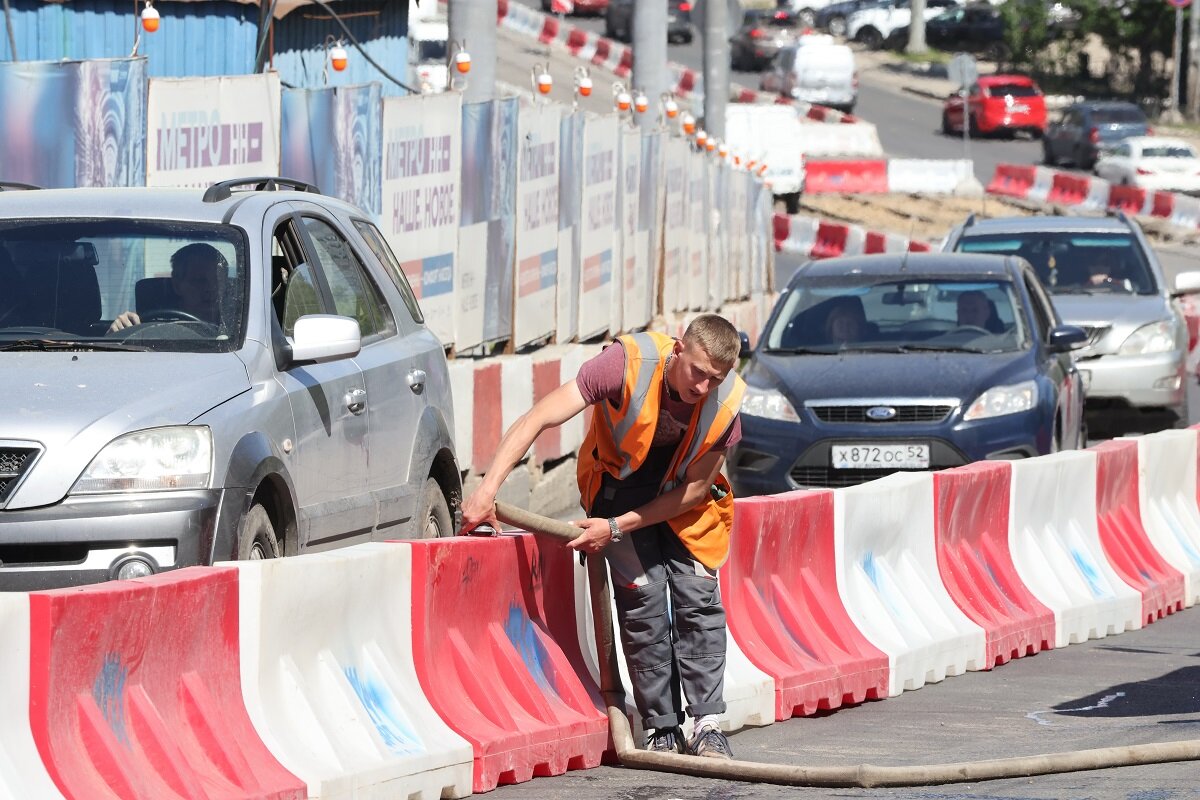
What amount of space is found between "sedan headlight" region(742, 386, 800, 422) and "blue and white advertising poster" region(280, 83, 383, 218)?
7.88 feet

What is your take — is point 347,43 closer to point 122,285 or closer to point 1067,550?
point 1067,550

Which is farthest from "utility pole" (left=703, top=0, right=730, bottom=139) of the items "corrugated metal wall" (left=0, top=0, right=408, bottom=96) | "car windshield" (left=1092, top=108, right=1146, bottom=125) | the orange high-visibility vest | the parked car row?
"car windshield" (left=1092, top=108, right=1146, bottom=125)

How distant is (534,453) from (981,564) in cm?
541

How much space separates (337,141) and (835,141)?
40.7 metres

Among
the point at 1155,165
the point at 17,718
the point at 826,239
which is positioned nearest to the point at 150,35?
the point at 17,718

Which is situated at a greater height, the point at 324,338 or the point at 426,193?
the point at 324,338

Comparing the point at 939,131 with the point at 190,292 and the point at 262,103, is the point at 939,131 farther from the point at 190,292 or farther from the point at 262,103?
the point at 190,292

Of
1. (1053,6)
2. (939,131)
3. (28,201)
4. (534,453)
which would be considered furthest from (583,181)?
(1053,6)

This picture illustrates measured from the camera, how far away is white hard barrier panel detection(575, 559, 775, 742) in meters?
7.75

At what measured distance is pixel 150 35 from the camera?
1975cm

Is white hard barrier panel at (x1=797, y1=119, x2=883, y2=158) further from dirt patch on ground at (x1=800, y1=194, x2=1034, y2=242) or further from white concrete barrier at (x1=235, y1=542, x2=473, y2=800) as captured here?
white concrete barrier at (x1=235, y1=542, x2=473, y2=800)

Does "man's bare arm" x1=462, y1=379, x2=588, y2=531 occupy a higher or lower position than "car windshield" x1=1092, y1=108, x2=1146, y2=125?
higher

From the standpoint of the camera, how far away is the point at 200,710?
5.80m

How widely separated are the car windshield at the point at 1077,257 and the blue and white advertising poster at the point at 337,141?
6.76 m
